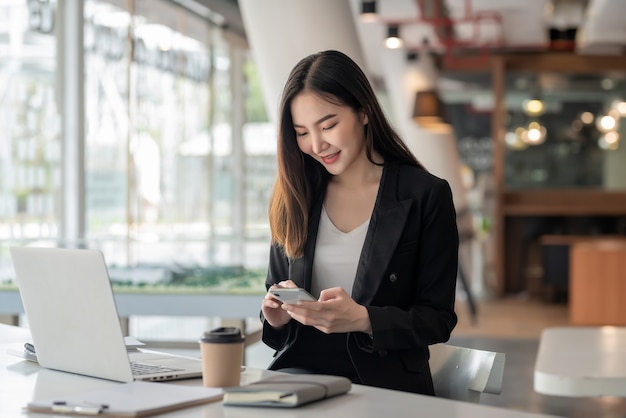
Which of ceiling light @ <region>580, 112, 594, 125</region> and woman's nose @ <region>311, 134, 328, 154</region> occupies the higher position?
ceiling light @ <region>580, 112, 594, 125</region>

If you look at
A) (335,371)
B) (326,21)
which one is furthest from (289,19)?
(335,371)

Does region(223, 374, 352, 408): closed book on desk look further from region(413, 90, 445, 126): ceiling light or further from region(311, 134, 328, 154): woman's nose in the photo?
region(413, 90, 445, 126): ceiling light

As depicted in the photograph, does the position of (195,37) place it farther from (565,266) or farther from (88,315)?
(88,315)

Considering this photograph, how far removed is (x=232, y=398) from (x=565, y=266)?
11.6 m

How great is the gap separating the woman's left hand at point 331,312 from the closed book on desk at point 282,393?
27 centimetres

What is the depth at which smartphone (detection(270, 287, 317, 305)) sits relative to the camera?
201 cm

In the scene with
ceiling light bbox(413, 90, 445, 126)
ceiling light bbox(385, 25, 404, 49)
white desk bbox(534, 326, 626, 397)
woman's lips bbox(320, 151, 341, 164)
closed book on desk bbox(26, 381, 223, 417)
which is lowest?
white desk bbox(534, 326, 626, 397)

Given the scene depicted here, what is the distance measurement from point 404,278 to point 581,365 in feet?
2.17

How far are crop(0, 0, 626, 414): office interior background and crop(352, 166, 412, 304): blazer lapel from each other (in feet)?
8.10

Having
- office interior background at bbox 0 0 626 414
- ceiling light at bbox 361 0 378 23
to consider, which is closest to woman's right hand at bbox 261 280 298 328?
office interior background at bbox 0 0 626 414

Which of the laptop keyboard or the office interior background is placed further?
the office interior background

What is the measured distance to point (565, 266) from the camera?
12.7m

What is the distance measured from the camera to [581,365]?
8.86 ft

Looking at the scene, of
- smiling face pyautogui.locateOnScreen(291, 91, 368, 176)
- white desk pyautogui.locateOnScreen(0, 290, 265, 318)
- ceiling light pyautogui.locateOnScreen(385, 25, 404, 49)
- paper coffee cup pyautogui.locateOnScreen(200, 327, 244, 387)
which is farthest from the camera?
ceiling light pyautogui.locateOnScreen(385, 25, 404, 49)
